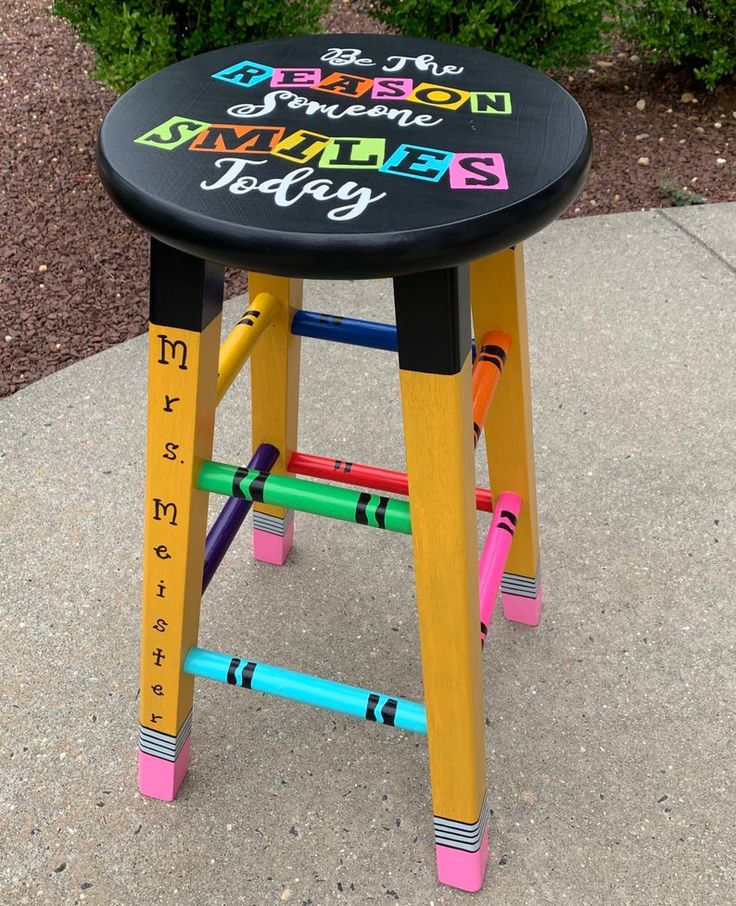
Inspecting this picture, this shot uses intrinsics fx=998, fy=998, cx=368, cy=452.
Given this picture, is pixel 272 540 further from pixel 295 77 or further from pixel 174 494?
pixel 295 77

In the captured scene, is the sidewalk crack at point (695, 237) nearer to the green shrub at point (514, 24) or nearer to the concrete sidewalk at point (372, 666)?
the concrete sidewalk at point (372, 666)

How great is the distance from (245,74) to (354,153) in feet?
1.11

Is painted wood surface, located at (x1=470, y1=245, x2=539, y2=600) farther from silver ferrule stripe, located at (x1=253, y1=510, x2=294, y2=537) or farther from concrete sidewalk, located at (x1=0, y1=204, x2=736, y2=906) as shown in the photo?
silver ferrule stripe, located at (x1=253, y1=510, x2=294, y2=537)

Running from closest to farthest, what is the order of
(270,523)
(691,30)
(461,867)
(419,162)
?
(419,162)
(461,867)
(270,523)
(691,30)

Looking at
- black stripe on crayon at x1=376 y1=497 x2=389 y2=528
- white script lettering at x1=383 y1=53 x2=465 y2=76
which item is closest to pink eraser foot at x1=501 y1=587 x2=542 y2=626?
black stripe on crayon at x1=376 y1=497 x2=389 y2=528

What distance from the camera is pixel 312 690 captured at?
1497 millimetres

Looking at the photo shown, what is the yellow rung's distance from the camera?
60.9 inches

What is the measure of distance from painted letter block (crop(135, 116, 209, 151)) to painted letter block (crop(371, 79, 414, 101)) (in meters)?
0.26

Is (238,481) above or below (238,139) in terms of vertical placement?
below

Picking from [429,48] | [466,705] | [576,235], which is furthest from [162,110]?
[576,235]

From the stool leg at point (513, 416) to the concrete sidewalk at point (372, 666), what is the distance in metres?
0.16

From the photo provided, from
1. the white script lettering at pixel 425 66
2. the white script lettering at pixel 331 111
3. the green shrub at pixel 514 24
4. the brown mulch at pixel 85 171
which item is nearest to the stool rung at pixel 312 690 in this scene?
the white script lettering at pixel 331 111

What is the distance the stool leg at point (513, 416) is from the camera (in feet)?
5.08

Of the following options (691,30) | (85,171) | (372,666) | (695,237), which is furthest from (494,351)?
(691,30)
